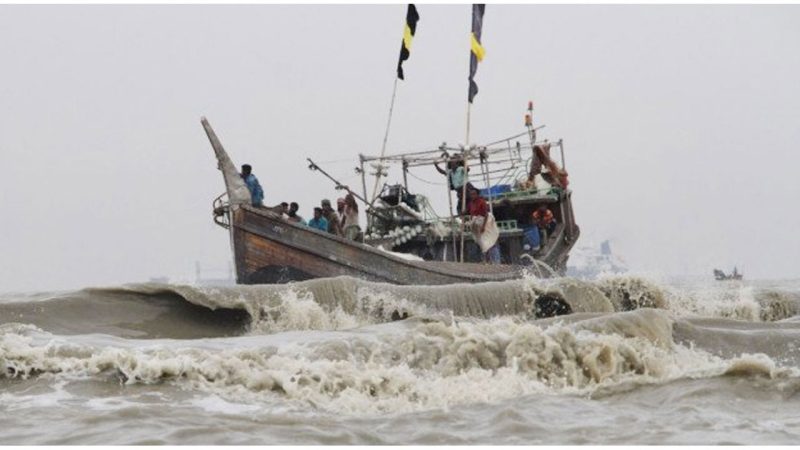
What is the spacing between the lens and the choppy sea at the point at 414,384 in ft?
19.7

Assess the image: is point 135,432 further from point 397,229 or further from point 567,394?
point 397,229

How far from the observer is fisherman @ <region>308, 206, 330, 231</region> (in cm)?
1878

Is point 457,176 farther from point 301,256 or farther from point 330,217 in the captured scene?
point 301,256

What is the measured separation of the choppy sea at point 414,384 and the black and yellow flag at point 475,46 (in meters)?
9.76

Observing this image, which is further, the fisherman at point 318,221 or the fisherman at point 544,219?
the fisherman at point 544,219

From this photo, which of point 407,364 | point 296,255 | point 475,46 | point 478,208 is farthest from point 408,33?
point 407,364

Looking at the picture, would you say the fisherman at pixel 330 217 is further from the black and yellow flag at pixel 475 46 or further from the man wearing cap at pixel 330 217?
the black and yellow flag at pixel 475 46

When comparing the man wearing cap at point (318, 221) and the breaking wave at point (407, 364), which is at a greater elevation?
the man wearing cap at point (318, 221)

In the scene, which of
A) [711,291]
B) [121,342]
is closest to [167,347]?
[121,342]

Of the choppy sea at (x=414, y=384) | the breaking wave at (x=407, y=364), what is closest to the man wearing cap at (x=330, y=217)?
the choppy sea at (x=414, y=384)

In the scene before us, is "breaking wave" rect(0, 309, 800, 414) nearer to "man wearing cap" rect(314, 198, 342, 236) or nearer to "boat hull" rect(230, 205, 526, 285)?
→ "boat hull" rect(230, 205, 526, 285)

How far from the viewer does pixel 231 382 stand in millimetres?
7445

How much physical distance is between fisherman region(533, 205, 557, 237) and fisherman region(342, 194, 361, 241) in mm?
4296

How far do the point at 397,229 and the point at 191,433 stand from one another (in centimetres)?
1451
